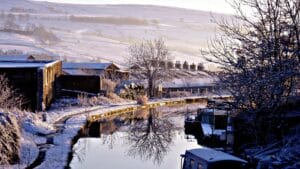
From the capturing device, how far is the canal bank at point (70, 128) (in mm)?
18938

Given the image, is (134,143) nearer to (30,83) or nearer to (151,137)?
(151,137)

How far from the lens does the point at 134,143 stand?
25.2 m

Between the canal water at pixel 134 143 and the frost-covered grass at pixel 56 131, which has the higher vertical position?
the frost-covered grass at pixel 56 131

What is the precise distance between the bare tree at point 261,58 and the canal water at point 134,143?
5048mm

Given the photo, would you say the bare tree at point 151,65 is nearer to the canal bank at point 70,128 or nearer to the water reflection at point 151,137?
the canal bank at point 70,128

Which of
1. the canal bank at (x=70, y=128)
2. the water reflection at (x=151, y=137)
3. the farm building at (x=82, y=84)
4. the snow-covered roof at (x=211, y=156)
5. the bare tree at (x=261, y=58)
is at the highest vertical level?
the bare tree at (x=261, y=58)

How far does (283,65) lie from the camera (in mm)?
13336

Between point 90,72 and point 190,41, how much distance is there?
62.0m

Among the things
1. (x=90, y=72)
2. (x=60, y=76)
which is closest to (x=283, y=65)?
(x=60, y=76)

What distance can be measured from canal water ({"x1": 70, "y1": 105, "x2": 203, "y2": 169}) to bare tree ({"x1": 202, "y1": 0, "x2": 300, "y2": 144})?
16.6ft

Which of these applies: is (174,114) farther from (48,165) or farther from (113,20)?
(113,20)

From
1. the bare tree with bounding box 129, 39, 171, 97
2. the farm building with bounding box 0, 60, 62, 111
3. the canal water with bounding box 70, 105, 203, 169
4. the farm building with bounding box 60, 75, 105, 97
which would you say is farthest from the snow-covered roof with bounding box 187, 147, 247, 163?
the bare tree with bounding box 129, 39, 171, 97

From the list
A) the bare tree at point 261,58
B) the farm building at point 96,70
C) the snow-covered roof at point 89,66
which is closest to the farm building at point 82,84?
the farm building at point 96,70

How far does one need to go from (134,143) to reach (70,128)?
3.52 meters
